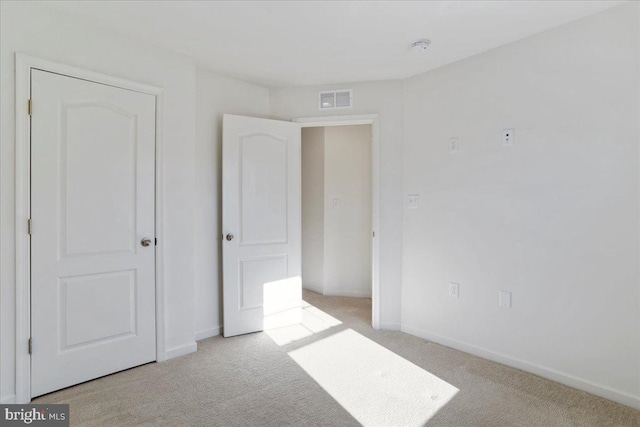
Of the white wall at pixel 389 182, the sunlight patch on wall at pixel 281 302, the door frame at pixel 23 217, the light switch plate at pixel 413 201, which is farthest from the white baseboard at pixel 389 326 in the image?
the door frame at pixel 23 217

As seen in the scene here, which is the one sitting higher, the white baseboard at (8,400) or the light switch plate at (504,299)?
the light switch plate at (504,299)

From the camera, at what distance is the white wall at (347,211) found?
14.9 ft

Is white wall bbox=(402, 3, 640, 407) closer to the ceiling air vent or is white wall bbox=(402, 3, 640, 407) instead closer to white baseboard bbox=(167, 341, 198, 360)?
the ceiling air vent

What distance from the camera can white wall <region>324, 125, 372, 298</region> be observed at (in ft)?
14.9

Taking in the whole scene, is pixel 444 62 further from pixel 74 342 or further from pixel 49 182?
pixel 74 342

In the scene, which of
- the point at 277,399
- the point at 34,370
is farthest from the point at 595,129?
the point at 34,370

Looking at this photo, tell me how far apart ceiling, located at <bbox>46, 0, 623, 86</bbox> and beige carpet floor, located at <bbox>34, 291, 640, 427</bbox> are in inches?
95.5

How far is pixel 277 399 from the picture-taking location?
2104mm

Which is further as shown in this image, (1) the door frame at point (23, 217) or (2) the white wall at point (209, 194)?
(2) the white wall at point (209, 194)

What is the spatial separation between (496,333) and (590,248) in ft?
3.04

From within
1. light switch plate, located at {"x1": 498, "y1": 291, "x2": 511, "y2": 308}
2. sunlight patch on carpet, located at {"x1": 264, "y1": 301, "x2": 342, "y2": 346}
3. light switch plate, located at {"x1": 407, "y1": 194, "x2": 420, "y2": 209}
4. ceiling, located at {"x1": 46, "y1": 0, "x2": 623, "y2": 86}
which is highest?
ceiling, located at {"x1": 46, "y1": 0, "x2": 623, "y2": 86}

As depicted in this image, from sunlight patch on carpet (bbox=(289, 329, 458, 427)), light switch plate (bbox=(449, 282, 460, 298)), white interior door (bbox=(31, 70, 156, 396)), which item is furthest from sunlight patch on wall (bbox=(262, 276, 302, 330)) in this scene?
light switch plate (bbox=(449, 282, 460, 298))

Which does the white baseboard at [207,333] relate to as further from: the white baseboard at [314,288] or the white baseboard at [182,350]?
the white baseboard at [314,288]

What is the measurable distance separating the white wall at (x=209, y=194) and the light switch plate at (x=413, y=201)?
1807 millimetres
